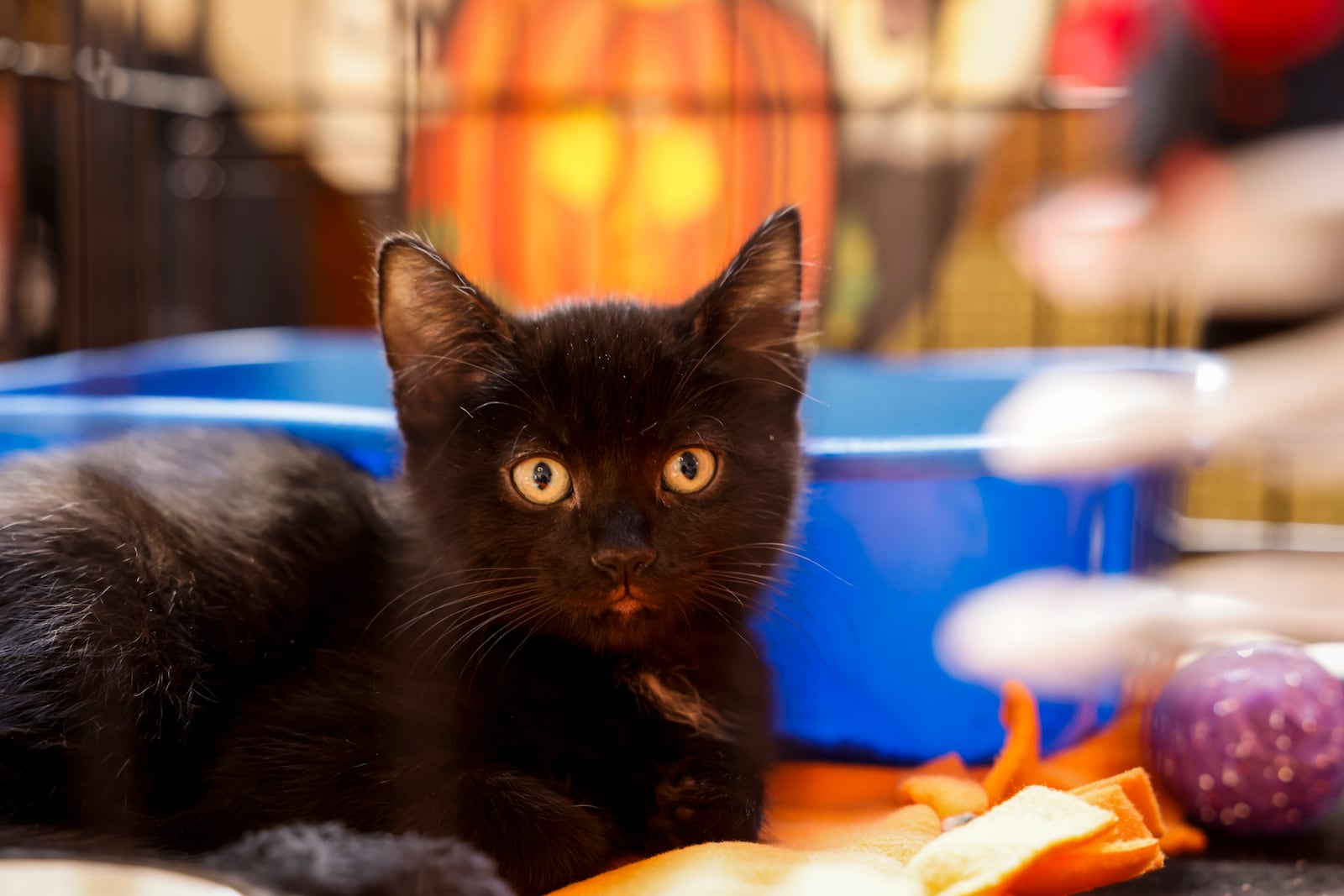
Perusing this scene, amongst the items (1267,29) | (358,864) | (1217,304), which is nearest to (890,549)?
(358,864)

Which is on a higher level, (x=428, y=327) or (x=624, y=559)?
(x=428, y=327)

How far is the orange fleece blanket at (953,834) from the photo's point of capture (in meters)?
0.99

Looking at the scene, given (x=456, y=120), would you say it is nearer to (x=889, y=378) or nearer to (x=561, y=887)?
(x=889, y=378)

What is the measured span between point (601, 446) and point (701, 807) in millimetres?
389

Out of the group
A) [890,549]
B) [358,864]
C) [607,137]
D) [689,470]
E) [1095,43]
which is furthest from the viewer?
[607,137]

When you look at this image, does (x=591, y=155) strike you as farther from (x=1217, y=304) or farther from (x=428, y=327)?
(x=428, y=327)

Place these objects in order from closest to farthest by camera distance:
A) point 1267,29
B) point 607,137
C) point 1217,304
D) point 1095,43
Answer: point 1267,29 → point 1217,304 → point 1095,43 → point 607,137

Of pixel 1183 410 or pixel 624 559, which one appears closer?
pixel 624 559

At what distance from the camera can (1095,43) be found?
2.51 meters

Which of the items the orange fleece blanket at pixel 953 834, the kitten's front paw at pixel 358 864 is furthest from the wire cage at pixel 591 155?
the kitten's front paw at pixel 358 864

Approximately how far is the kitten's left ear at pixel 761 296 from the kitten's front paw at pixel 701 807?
1.54 feet

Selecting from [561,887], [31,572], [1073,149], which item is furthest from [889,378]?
[31,572]

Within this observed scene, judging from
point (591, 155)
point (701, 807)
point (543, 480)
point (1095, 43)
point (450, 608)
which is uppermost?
point (1095, 43)

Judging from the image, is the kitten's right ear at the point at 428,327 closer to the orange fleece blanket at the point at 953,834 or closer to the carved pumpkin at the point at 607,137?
the orange fleece blanket at the point at 953,834
